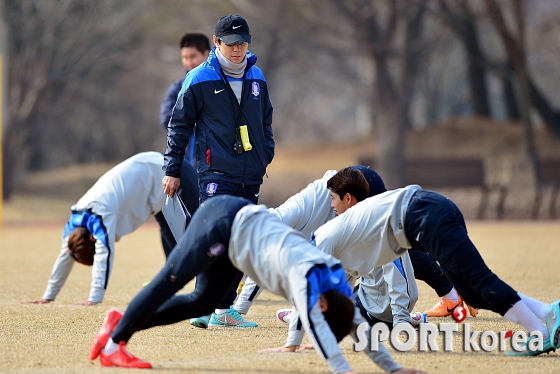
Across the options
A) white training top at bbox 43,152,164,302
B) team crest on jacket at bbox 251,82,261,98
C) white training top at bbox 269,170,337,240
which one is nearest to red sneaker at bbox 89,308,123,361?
white training top at bbox 269,170,337,240

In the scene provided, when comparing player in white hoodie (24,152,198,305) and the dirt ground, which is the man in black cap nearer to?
the dirt ground

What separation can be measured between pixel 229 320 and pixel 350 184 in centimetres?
164

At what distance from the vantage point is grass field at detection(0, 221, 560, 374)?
469cm

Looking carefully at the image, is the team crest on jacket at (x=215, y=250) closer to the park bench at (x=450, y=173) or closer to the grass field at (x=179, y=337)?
the grass field at (x=179, y=337)

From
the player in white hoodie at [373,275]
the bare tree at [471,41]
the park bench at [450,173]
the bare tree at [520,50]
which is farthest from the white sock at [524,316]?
the bare tree at [471,41]

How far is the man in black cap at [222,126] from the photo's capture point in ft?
19.8

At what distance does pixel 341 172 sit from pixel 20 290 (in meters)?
4.55

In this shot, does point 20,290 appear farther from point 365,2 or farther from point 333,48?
point 333,48

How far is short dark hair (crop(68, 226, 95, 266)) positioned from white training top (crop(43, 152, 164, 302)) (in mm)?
123

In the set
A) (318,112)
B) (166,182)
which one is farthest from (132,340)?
(318,112)

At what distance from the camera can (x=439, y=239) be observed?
4723 millimetres

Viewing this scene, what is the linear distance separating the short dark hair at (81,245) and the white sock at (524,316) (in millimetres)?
3874

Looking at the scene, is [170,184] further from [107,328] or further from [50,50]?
[50,50]

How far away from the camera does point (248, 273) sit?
14.6 ft
